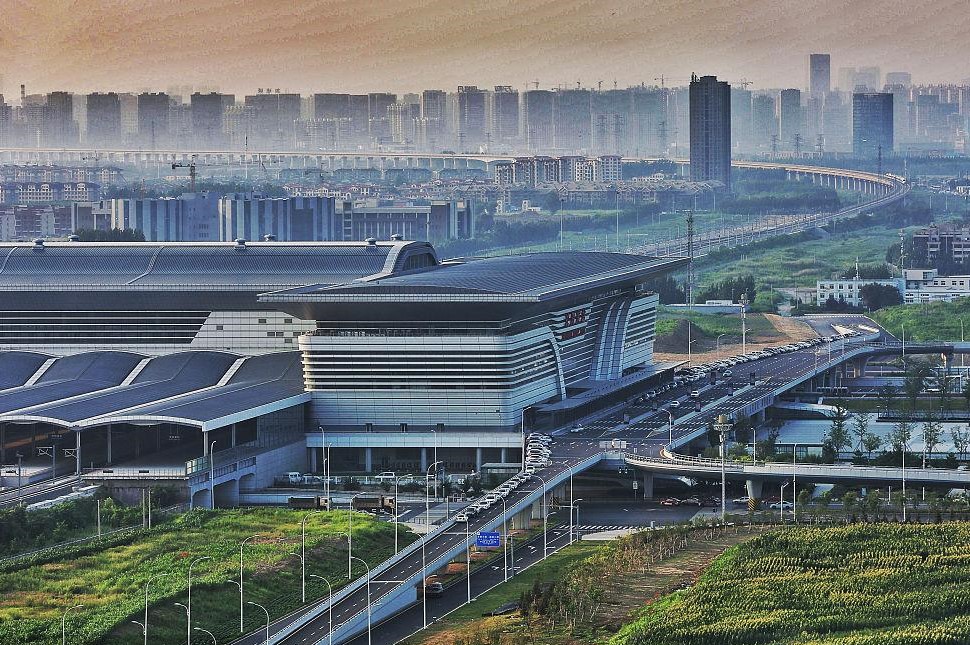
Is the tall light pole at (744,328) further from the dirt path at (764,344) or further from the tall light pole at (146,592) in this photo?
the tall light pole at (146,592)

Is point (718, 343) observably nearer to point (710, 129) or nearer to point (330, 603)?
point (330, 603)

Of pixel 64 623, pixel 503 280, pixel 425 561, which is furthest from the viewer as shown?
pixel 503 280

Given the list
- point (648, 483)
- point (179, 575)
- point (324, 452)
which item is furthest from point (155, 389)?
point (179, 575)

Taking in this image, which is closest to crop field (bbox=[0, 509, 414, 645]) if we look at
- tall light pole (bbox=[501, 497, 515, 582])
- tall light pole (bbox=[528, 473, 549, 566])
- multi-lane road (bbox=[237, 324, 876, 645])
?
multi-lane road (bbox=[237, 324, 876, 645])

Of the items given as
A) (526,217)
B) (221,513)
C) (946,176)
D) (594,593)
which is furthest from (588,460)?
(946,176)

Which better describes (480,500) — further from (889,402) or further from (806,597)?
(889,402)

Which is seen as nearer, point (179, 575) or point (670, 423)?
point (179, 575)
